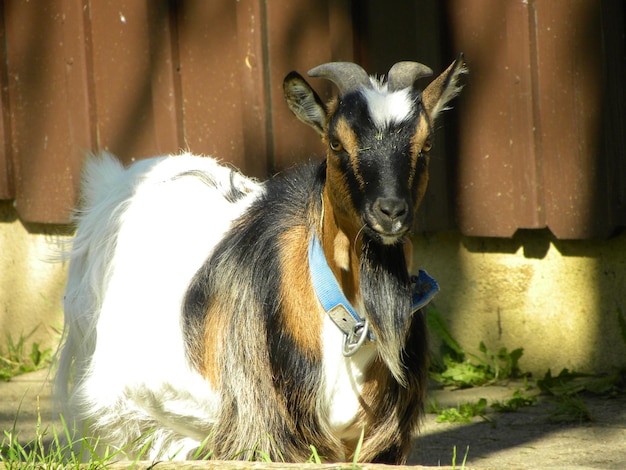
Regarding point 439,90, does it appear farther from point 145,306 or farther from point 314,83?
point 314,83

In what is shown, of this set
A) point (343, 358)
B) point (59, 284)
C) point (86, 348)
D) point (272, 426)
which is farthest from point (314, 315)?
point (59, 284)

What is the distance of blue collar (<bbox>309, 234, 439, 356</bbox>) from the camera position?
320 cm

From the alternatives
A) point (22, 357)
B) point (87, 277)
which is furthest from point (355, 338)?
point (22, 357)

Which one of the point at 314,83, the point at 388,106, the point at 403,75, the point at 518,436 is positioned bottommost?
the point at 518,436

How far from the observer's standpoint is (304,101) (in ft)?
11.0

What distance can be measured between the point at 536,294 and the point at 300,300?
2.01m

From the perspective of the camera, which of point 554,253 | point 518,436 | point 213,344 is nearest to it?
point 213,344

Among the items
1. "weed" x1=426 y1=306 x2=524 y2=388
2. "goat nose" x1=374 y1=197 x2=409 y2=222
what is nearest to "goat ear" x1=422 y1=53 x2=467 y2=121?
"goat nose" x1=374 y1=197 x2=409 y2=222

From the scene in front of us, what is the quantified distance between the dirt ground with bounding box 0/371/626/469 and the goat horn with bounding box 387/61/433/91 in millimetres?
1515

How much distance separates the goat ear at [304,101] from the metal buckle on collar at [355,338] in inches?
26.9

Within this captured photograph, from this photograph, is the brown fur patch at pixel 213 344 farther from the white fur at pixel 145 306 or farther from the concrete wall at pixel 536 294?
the concrete wall at pixel 536 294

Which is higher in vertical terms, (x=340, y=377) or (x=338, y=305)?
(x=338, y=305)

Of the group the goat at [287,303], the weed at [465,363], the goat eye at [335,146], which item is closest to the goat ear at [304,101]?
the goat at [287,303]

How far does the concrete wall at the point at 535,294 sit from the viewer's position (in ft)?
15.7
